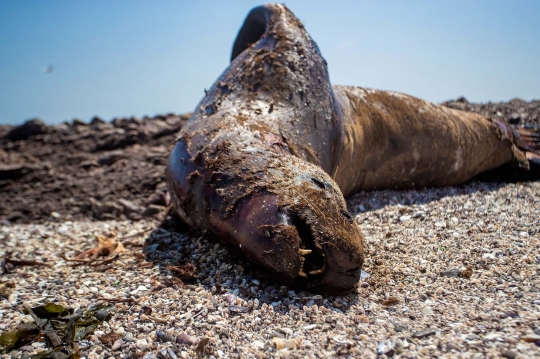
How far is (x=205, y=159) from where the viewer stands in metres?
2.75

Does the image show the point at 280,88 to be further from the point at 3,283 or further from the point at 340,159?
the point at 3,283

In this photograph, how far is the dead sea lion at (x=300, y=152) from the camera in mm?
2248

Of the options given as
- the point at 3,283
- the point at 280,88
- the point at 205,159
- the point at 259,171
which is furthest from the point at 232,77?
the point at 3,283

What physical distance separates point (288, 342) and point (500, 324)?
0.84 metres

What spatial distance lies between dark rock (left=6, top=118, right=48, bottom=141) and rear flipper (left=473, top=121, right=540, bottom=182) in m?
7.25

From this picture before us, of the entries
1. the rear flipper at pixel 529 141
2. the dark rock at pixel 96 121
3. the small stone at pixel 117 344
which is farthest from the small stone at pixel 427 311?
the dark rock at pixel 96 121

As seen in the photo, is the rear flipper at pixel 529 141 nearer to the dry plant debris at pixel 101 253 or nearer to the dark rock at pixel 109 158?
the dry plant debris at pixel 101 253

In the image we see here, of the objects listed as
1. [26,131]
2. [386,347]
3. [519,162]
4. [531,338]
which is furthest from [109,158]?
[531,338]

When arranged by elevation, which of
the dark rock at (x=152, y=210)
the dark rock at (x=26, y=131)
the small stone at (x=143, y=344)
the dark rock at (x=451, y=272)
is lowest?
the dark rock at (x=26, y=131)

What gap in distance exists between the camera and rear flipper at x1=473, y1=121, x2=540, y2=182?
15.4 feet

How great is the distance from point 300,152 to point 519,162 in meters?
2.88

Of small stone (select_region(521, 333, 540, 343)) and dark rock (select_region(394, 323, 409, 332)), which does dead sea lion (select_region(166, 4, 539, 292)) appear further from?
small stone (select_region(521, 333, 540, 343))

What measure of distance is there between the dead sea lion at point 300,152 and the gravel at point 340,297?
0.64 ft

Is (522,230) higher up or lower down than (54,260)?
higher up
